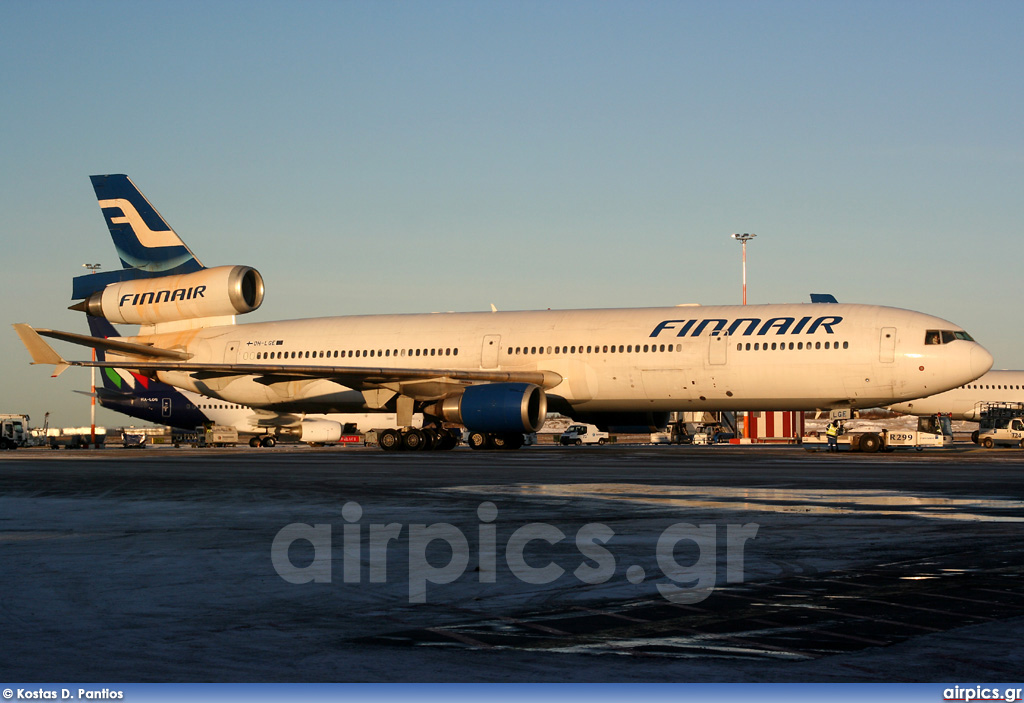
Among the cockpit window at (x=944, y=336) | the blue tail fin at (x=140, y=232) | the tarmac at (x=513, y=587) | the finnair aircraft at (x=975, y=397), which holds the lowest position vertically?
the tarmac at (x=513, y=587)

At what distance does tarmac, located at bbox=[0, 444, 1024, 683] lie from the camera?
209 inches

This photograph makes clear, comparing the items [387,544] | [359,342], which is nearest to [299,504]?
[387,544]

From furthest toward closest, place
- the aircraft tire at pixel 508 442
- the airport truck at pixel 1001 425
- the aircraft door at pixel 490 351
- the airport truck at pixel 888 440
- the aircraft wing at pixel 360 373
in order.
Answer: the airport truck at pixel 1001 425 → the aircraft tire at pixel 508 442 → the aircraft door at pixel 490 351 → the airport truck at pixel 888 440 → the aircraft wing at pixel 360 373

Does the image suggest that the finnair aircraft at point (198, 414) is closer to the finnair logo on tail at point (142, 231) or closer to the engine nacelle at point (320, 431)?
the engine nacelle at point (320, 431)

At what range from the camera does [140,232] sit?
45.2 meters

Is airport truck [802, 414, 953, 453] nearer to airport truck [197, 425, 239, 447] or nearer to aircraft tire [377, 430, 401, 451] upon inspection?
aircraft tire [377, 430, 401, 451]

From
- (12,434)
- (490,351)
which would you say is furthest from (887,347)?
(12,434)

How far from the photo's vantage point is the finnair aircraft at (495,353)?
33.4 metres

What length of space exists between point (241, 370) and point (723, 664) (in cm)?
3532

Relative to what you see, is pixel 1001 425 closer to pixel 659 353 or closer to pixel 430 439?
pixel 659 353

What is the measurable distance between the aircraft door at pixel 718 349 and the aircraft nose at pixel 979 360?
7.67 m

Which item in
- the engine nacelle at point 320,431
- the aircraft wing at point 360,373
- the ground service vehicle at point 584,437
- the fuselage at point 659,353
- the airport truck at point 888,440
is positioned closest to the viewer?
the fuselage at point 659,353

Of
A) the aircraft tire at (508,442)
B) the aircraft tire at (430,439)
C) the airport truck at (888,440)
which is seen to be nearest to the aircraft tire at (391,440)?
the aircraft tire at (430,439)

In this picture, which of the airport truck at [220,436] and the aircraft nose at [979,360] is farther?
the airport truck at [220,436]
